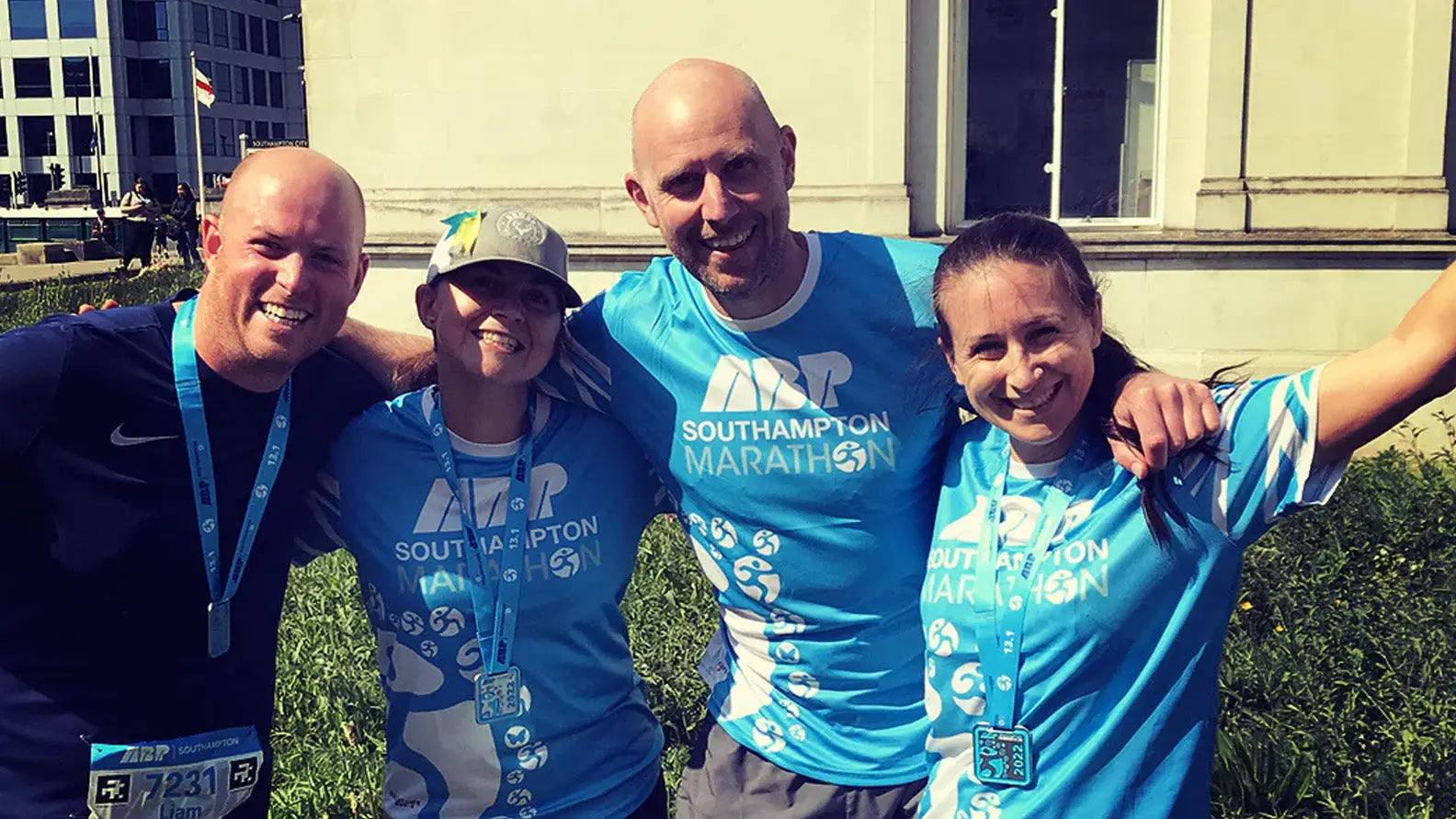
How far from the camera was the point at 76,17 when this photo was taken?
9250cm

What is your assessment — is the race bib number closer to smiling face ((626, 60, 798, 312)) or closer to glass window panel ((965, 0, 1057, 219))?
smiling face ((626, 60, 798, 312))

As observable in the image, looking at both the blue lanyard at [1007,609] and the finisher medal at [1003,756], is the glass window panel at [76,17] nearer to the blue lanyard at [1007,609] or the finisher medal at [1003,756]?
the blue lanyard at [1007,609]

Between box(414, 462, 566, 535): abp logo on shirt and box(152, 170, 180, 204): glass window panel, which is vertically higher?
box(152, 170, 180, 204): glass window panel

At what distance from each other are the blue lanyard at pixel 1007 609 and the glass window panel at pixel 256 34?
109 metres

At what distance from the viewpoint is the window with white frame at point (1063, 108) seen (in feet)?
35.7

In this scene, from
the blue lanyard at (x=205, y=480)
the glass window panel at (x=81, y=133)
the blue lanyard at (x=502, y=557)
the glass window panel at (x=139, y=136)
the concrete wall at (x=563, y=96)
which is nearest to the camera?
the blue lanyard at (x=205, y=480)

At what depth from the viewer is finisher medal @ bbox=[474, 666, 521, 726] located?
125 inches

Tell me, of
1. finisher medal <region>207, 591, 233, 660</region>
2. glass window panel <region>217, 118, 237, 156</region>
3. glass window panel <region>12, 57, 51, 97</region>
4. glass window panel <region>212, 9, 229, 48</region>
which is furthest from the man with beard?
glass window panel <region>12, 57, 51, 97</region>

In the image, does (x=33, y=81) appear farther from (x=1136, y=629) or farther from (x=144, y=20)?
(x=1136, y=629)

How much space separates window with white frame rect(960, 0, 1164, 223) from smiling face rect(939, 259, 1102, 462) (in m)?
8.54

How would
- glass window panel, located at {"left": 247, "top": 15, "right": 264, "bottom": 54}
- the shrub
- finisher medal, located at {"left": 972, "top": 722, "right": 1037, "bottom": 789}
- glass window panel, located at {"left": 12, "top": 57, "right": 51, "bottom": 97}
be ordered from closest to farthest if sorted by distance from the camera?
finisher medal, located at {"left": 972, "top": 722, "right": 1037, "bottom": 789} → the shrub → glass window panel, located at {"left": 12, "top": 57, "right": 51, "bottom": 97} → glass window panel, located at {"left": 247, "top": 15, "right": 264, "bottom": 54}

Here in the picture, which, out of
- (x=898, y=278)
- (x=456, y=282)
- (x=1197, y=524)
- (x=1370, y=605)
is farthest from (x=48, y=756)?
(x=1370, y=605)

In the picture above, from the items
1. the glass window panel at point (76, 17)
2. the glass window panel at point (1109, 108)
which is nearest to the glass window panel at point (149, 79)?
the glass window panel at point (76, 17)

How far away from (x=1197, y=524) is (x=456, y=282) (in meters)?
1.82
